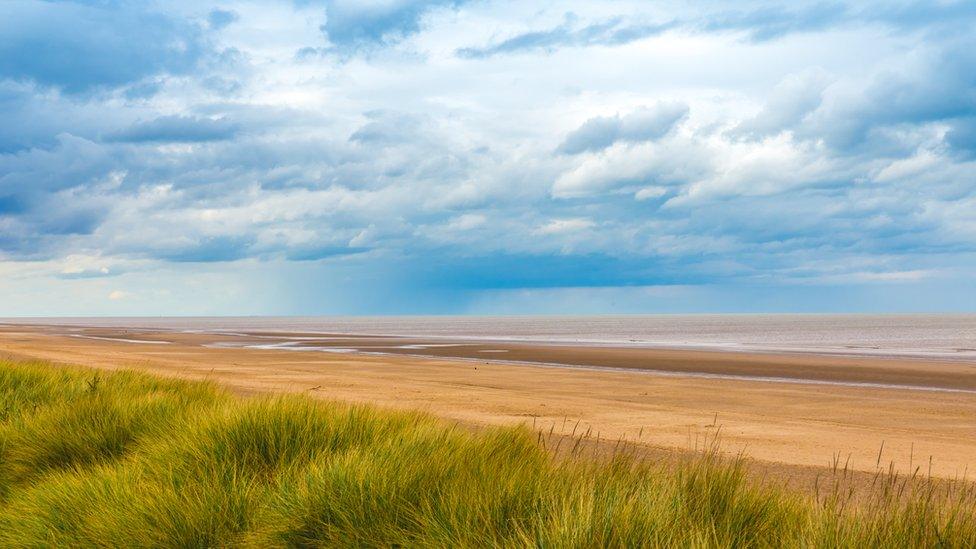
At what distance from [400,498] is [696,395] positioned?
1600 centimetres

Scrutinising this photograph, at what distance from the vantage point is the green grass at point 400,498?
14.6 ft

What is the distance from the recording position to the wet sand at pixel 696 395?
39.0 ft

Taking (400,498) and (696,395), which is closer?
(400,498)

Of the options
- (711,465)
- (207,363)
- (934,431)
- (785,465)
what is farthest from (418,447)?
(207,363)

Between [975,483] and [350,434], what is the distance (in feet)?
21.0

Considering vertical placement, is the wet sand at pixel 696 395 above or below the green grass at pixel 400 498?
below

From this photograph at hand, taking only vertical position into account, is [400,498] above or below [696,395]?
above

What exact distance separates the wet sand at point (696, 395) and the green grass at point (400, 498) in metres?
2.56

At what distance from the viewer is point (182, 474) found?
6727 mm

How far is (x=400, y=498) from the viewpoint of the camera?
5.47m

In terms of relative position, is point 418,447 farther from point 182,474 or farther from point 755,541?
point 755,541

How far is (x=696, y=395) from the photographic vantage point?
2036cm

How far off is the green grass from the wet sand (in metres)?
2.56

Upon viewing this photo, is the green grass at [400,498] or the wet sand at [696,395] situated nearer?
the green grass at [400,498]
